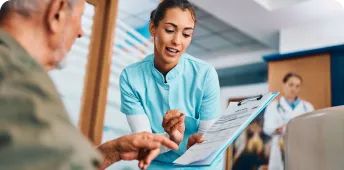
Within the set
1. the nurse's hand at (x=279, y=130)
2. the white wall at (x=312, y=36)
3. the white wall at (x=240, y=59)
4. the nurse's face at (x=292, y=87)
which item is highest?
the white wall at (x=312, y=36)

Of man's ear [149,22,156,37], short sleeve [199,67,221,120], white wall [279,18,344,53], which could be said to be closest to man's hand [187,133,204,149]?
short sleeve [199,67,221,120]

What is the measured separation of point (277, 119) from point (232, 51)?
1847 millimetres

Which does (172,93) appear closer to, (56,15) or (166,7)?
(166,7)

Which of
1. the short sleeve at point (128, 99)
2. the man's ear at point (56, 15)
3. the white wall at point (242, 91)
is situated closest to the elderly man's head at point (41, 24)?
the man's ear at point (56, 15)

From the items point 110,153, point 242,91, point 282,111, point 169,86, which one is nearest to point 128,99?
point 169,86

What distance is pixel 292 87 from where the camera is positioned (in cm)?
379

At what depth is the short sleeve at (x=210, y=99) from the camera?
1.16 meters

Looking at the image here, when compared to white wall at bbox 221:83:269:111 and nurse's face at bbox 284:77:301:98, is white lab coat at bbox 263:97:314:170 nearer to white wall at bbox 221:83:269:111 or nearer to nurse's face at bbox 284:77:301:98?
nurse's face at bbox 284:77:301:98

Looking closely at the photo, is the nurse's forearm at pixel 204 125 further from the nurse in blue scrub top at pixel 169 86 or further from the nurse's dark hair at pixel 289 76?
the nurse's dark hair at pixel 289 76

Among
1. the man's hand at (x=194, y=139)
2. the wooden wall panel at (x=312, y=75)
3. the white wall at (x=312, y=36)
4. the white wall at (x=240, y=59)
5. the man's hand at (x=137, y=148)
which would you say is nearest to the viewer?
the man's hand at (x=137, y=148)

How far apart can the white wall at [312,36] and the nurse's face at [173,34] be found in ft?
10.4

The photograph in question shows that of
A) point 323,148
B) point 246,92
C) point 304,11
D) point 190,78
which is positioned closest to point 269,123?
point 304,11

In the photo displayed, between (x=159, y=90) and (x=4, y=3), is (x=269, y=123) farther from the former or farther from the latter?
(x=4, y=3)

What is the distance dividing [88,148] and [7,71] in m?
0.11
